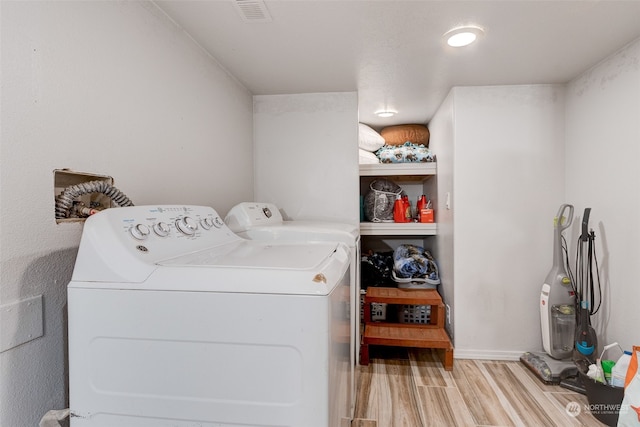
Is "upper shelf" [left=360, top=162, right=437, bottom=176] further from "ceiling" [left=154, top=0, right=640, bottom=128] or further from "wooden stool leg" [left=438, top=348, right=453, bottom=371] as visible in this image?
"wooden stool leg" [left=438, top=348, right=453, bottom=371]

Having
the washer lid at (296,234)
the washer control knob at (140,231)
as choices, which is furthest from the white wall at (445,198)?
the washer control knob at (140,231)

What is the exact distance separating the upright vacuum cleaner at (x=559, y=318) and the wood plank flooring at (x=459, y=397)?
0.35 feet

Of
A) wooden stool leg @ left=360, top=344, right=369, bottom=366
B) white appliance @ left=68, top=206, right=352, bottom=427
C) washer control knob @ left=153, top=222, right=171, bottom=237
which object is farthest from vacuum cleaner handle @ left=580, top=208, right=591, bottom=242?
washer control knob @ left=153, top=222, right=171, bottom=237

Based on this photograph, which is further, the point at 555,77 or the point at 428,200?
the point at 428,200

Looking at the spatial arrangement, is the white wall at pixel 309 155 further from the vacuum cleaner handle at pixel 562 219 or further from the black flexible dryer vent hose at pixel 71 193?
the black flexible dryer vent hose at pixel 71 193

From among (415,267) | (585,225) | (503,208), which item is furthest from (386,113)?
(585,225)

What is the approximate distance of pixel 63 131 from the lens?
1.02 meters

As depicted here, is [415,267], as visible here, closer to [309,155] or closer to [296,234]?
[309,155]

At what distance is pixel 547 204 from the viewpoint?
2436 mm

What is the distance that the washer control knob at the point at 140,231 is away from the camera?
3.20 ft

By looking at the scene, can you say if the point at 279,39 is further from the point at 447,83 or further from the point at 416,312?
the point at 416,312

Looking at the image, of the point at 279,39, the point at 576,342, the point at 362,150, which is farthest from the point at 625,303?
the point at 279,39

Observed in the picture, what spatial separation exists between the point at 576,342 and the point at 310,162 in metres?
2.19

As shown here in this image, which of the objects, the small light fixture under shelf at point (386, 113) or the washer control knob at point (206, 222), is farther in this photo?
the small light fixture under shelf at point (386, 113)
